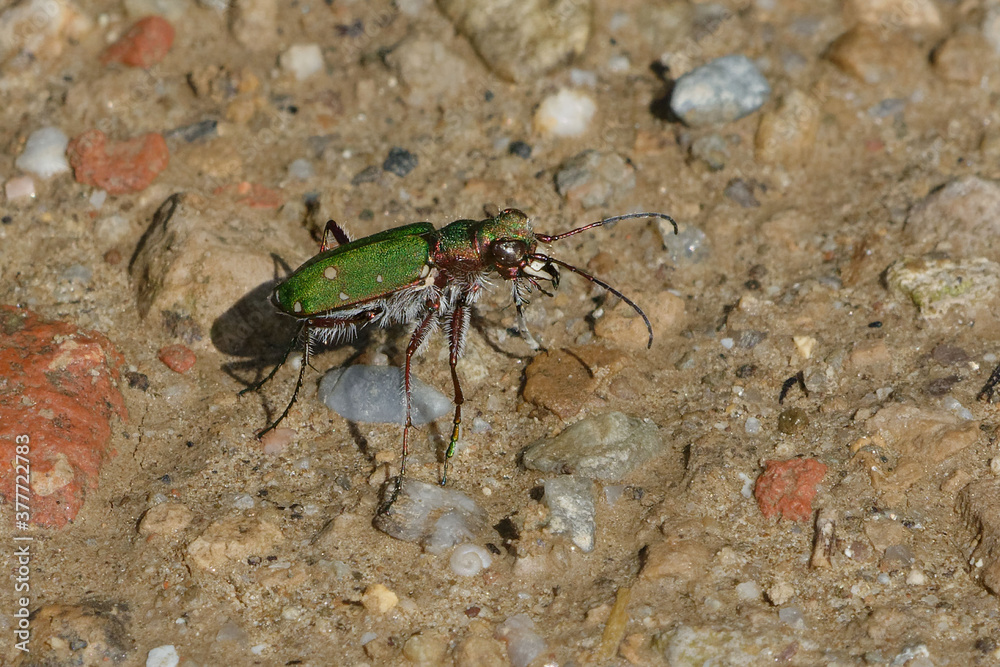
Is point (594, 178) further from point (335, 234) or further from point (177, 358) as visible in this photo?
point (177, 358)

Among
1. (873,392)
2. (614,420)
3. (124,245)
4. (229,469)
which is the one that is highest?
(124,245)

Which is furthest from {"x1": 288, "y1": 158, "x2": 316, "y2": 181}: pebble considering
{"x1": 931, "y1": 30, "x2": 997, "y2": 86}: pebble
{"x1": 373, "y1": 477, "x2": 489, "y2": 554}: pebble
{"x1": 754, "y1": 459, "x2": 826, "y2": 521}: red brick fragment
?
{"x1": 931, "y1": 30, "x2": 997, "y2": 86}: pebble

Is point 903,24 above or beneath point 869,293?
above

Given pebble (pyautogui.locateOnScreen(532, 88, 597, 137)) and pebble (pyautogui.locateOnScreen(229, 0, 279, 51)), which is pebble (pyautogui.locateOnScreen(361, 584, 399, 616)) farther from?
pebble (pyautogui.locateOnScreen(229, 0, 279, 51))

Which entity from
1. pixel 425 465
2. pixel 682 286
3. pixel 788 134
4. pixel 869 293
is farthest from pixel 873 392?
pixel 425 465

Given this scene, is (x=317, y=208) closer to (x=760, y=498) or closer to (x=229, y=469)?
(x=229, y=469)

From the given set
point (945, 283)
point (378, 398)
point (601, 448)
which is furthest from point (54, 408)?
point (945, 283)

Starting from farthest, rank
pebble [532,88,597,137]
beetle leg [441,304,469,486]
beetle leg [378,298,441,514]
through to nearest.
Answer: pebble [532,88,597,137], beetle leg [441,304,469,486], beetle leg [378,298,441,514]
